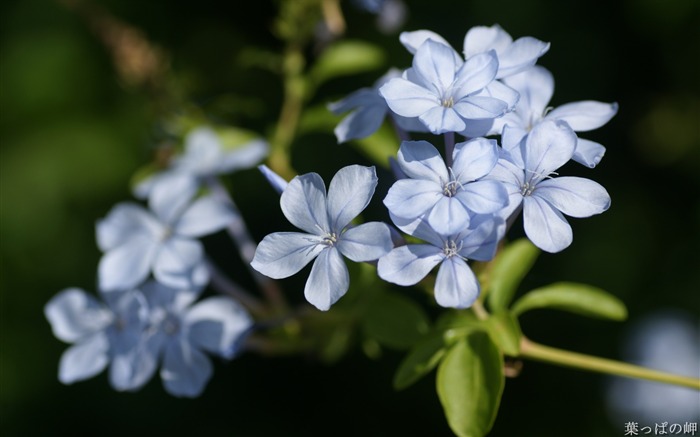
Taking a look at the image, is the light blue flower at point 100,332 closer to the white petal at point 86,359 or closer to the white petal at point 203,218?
the white petal at point 86,359

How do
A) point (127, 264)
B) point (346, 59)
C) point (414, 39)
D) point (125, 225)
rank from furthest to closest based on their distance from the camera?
1. point (346, 59)
2. point (125, 225)
3. point (127, 264)
4. point (414, 39)

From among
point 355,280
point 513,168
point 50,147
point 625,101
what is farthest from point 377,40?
point 513,168

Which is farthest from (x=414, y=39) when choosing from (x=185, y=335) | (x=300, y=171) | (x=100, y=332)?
(x=300, y=171)

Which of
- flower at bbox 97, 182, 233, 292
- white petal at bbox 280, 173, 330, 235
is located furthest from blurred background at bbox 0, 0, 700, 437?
white petal at bbox 280, 173, 330, 235

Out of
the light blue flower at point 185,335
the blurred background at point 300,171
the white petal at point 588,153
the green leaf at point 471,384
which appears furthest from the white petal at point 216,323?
the blurred background at point 300,171

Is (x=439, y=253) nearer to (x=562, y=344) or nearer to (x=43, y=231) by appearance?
(x=562, y=344)

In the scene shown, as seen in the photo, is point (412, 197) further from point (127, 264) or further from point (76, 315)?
point (76, 315)
